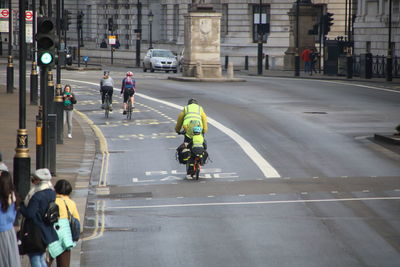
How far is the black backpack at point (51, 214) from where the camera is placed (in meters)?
Result: 12.6

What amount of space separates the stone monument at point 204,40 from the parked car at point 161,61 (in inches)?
547

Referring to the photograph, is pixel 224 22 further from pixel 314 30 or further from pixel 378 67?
pixel 378 67

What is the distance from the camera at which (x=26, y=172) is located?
61.5ft

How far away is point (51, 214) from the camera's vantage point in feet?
41.5

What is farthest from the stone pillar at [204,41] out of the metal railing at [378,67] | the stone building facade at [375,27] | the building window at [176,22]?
the building window at [176,22]

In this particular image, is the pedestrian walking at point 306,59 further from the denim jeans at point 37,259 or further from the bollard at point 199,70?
the denim jeans at point 37,259

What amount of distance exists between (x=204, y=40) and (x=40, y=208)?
47458mm

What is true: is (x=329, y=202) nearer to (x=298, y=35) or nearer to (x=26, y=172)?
(x=26, y=172)

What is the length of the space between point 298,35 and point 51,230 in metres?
66.3

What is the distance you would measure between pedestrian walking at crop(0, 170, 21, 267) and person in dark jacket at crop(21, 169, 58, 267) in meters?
0.37

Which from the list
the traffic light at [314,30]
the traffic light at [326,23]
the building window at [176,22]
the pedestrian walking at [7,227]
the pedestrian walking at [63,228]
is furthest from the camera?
the building window at [176,22]

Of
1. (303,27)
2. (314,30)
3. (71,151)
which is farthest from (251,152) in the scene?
(303,27)

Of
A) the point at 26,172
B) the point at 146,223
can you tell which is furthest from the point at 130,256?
the point at 26,172

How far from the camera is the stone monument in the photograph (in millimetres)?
59438
